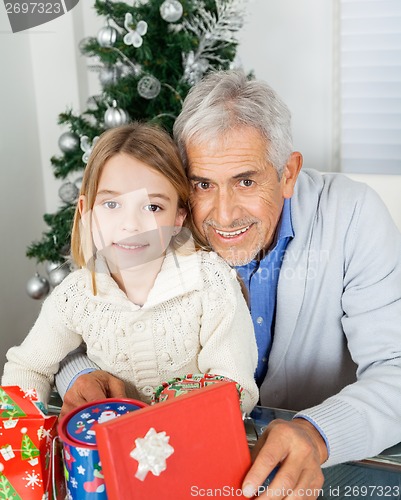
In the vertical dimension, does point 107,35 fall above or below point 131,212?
above

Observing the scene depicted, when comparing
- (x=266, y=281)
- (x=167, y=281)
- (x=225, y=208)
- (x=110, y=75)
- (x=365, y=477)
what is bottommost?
(x=365, y=477)

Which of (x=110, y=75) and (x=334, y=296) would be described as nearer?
(x=334, y=296)

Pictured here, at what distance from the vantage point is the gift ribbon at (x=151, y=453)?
744mm

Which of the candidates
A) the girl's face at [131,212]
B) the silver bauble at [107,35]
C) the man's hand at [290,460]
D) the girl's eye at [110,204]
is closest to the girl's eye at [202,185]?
the girl's face at [131,212]

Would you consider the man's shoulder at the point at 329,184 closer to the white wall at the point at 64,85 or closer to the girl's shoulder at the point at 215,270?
the girl's shoulder at the point at 215,270

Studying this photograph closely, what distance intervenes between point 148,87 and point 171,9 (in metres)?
0.25

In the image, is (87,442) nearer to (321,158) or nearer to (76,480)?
(76,480)

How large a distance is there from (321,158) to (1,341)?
1.58 m

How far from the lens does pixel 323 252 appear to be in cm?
150

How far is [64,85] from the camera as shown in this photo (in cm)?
273

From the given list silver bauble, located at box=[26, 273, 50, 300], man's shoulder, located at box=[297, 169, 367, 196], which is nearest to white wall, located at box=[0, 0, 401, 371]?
silver bauble, located at box=[26, 273, 50, 300]

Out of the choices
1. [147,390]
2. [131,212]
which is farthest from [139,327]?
[131,212]

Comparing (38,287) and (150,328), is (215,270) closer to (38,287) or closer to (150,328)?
(150,328)

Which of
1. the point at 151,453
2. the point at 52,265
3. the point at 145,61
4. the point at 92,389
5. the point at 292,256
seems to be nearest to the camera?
the point at 151,453
